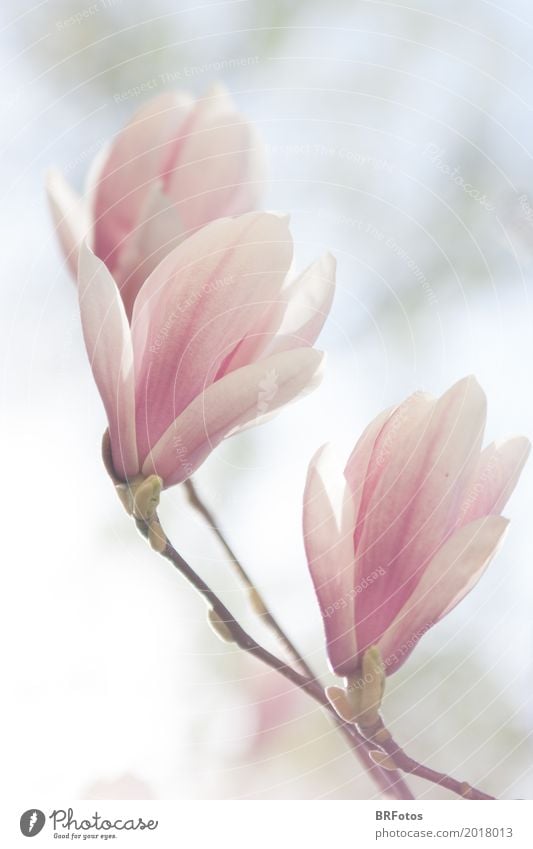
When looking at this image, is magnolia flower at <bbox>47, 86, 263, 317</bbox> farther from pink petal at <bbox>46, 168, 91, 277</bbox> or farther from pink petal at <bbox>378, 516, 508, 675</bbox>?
pink petal at <bbox>378, 516, 508, 675</bbox>

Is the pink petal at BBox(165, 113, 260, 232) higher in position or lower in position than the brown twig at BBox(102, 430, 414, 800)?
higher

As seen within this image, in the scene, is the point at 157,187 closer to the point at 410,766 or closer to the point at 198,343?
the point at 198,343

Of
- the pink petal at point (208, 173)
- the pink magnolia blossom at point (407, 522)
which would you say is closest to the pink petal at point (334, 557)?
the pink magnolia blossom at point (407, 522)

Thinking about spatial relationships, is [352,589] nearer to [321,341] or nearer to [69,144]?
[321,341]

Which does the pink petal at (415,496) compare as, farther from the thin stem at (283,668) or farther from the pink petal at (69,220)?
the pink petal at (69,220)

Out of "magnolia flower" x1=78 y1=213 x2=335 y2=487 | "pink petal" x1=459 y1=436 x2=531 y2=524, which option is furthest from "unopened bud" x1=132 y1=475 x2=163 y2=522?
"pink petal" x1=459 y1=436 x2=531 y2=524

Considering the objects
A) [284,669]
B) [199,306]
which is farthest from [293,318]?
[284,669]
